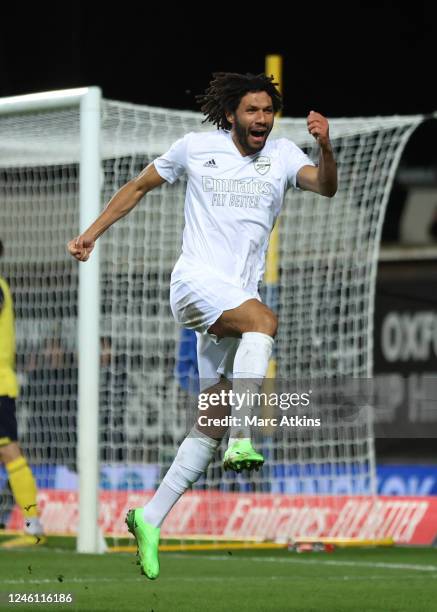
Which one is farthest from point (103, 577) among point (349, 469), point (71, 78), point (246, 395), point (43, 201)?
point (71, 78)

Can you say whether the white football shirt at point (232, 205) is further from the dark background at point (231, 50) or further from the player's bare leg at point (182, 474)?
Result: the dark background at point (231, 50)

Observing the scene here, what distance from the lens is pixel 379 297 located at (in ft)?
49.2

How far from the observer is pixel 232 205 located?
6848mm

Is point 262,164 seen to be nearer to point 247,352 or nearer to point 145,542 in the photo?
point 247,352

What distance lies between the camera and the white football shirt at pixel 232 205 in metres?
6.83

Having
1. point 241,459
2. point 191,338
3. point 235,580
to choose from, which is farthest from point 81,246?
point 191,338

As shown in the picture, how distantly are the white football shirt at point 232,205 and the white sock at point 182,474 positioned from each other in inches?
28.0

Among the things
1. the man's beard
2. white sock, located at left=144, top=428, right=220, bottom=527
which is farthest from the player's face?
white sock, located at left=144, top=428, right=220, bottom=527

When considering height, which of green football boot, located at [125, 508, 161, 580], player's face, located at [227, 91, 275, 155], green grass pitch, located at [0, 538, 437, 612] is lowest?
green grass pitch, located at [0, 538, 437, 612]

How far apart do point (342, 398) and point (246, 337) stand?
17.3 ft

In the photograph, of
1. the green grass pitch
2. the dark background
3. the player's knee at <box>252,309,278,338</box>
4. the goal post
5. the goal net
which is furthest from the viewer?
the dark background

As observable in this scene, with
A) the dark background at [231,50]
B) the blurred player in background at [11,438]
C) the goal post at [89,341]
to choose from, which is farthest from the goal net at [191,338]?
the dark background at [231,50]

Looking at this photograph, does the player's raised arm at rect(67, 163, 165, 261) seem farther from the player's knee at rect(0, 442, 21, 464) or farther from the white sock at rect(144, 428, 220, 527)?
the player's knee at rect(0, 442, 21, 464)

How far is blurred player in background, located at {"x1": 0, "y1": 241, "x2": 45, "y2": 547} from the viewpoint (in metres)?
10.6
